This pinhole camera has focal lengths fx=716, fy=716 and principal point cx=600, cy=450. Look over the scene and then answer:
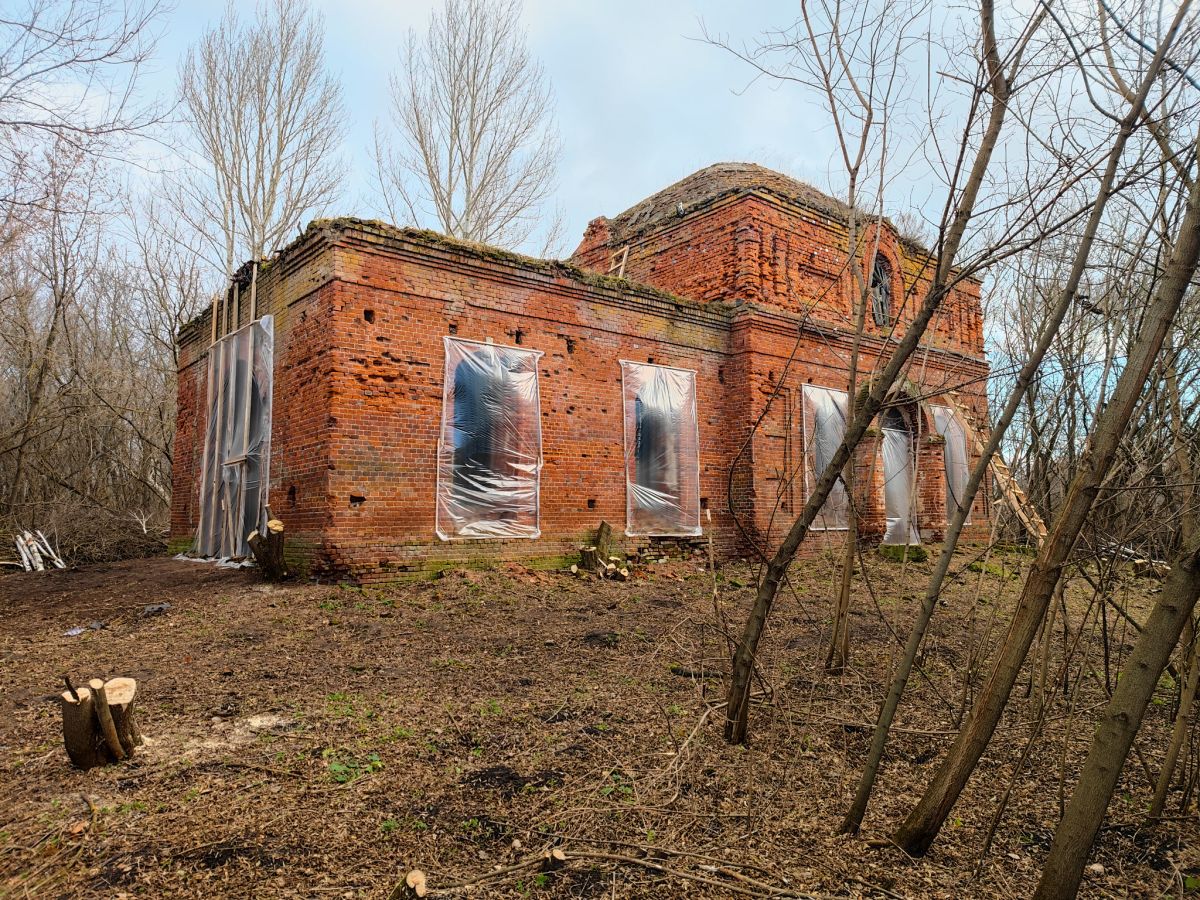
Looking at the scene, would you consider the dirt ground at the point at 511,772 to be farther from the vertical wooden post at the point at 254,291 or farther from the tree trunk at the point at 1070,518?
the vertical wooden post at the point at 254,291

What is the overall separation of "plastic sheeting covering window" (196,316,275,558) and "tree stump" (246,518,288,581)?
3.85 ft

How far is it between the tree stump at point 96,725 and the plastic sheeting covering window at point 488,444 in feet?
17.1

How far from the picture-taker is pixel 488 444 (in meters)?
9.46

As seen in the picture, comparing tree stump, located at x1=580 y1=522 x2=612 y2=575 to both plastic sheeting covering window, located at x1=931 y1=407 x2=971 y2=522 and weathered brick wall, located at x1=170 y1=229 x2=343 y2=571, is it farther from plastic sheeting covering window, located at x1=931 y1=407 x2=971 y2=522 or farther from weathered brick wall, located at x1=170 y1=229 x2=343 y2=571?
plastic sheeting covering window, located at x1=931 y1=407 x2=971 y2=522

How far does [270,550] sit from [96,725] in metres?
4.76

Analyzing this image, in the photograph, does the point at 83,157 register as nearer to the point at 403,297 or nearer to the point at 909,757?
the point at 403,297

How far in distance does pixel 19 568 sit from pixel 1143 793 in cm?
1535

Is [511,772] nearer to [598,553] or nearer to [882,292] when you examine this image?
[598,553]

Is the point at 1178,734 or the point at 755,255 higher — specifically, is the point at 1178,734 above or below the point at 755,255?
below

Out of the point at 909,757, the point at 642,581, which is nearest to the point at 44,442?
the point at 642,581

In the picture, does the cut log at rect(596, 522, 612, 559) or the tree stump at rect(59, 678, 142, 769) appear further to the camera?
the cut log at rect(596, 522, 612, 559)

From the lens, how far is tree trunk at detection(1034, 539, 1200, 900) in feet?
6.72

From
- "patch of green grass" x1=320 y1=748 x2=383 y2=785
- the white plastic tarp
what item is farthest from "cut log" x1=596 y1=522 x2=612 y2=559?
the white plastic tarp

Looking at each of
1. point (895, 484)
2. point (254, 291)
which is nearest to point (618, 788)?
point (254, 291)
